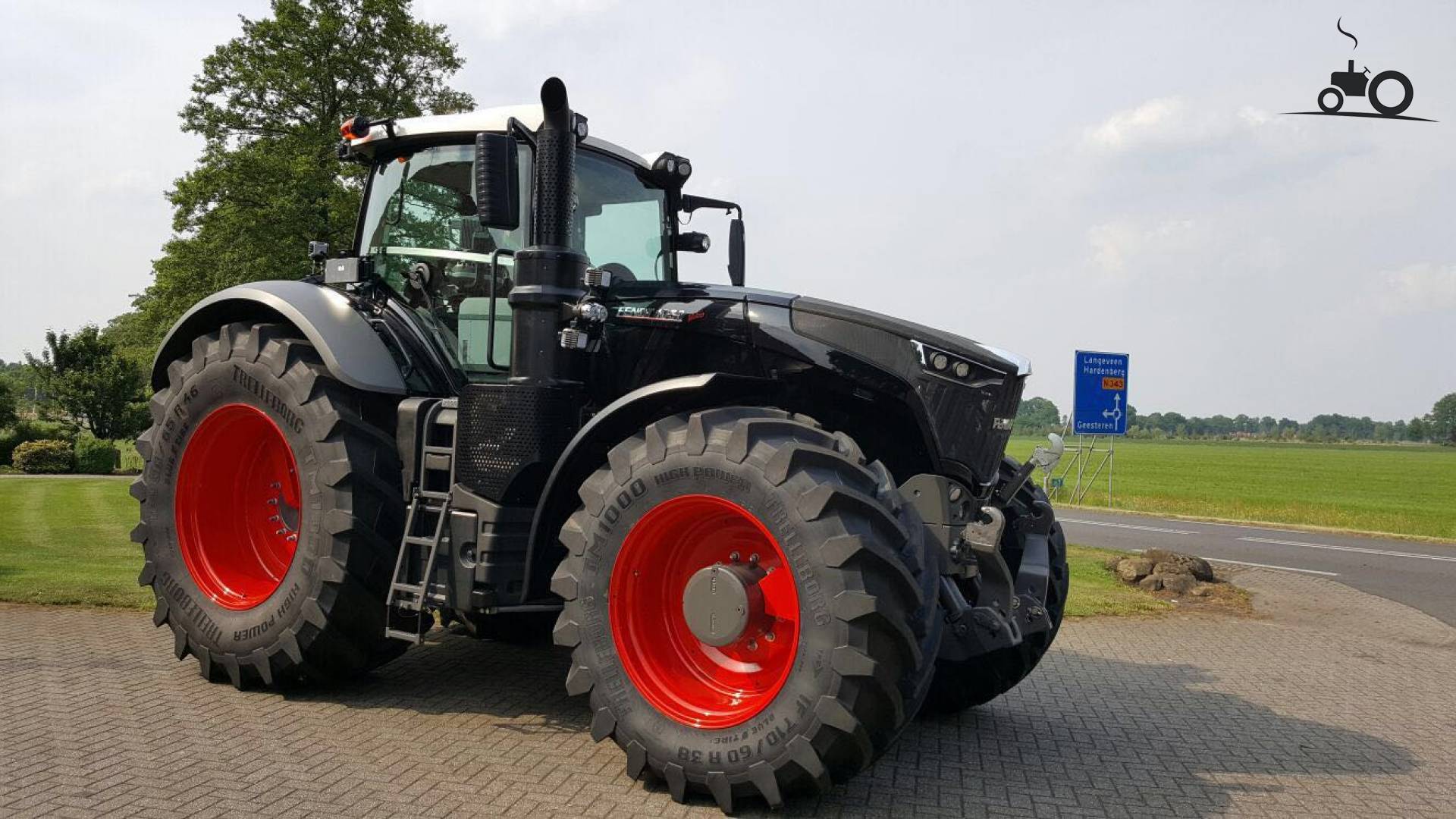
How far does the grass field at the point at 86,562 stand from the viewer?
8.24m

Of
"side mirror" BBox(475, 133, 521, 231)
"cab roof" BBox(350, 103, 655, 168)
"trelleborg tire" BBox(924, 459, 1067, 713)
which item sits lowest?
"trelleborg tire" BBox(924, 459, 1067, 713)

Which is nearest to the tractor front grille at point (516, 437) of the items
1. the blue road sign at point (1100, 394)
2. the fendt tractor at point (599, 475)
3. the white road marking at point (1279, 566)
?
the fendt tractor at point (599, 475)

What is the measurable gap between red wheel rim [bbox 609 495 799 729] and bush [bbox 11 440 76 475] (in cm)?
3077

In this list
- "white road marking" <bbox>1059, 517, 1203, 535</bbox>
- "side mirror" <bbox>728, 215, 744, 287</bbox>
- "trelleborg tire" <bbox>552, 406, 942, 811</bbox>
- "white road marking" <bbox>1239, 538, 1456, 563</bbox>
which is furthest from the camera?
"white road marking" <bbox>1059, 517, 1203, 535</bbox>

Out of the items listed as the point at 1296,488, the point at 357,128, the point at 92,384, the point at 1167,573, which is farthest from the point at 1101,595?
the point at 1296,488

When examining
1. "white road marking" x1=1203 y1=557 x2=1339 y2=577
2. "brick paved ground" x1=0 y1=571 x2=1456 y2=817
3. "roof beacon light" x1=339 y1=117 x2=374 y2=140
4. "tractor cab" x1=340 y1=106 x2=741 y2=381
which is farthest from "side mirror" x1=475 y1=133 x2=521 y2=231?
"white road marking" x1=1203 y1=557 x2=1339 y2=577

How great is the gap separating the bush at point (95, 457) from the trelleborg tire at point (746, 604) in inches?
1210

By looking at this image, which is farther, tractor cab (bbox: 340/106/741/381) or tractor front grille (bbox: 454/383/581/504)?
tractor cab (bbox: 340/106/741/381)

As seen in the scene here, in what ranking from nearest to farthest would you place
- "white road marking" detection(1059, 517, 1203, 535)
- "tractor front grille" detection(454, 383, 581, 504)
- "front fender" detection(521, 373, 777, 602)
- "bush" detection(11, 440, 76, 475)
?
"front fender" detection(521, 373, 777, 602)
"tractor front grille" detection(454, 383, 581, 504)
"white road marking" detection(1059, 517, 1203, 535)
"bush" detection(11, 440, 76, 475)

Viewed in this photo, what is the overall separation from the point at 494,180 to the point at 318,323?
1.50 m

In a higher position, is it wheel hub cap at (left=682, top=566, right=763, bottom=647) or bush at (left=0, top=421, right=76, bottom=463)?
wheel hub cap at (left=682, top=566, right=763, bottom=647)

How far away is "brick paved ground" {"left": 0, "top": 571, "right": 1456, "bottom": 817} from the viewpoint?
13.0 ft

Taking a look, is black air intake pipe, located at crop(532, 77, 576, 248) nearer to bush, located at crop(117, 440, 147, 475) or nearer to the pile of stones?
the pile of stones

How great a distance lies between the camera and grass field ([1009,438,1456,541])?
2559cm
